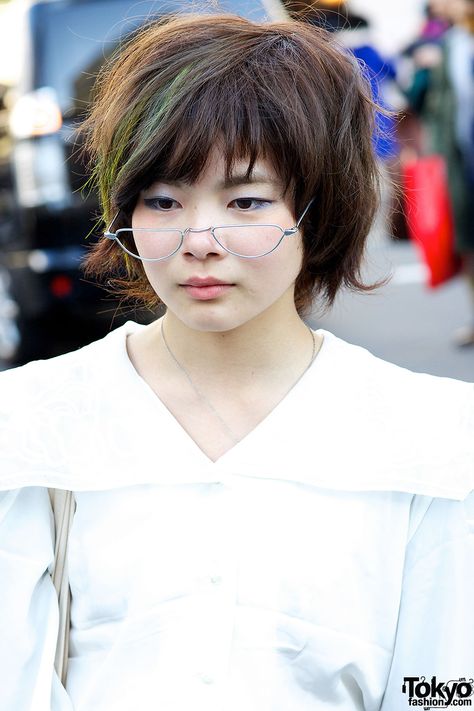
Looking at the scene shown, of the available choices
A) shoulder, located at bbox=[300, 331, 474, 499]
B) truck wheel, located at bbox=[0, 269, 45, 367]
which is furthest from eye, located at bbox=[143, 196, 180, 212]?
truck wheel, located at bbox=[0, 269, 45, 367]

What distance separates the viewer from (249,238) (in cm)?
201

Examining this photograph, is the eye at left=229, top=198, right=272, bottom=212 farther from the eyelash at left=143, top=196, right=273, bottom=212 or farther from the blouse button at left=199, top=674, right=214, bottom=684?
the blouse button at left=199, top=674, right=214, bottom=684

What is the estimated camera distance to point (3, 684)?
6.74 ft

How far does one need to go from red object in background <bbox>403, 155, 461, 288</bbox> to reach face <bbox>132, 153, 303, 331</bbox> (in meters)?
5.40

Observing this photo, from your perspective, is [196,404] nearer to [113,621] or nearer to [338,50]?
[113,621]

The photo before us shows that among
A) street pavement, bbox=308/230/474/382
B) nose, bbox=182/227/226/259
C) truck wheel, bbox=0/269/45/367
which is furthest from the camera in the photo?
street pavement, bbox=308/230/474/382

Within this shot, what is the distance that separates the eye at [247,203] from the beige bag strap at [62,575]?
53 centimetres

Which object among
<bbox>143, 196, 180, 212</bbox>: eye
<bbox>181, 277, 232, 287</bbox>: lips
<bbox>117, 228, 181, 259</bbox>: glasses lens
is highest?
<bbox>143, 196, 180, 212</bbox>: eye

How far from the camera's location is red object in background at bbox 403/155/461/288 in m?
7.34

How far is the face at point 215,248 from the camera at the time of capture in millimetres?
1996

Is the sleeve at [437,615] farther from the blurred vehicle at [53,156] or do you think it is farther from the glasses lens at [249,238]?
the blurred vehicle at [53,156]

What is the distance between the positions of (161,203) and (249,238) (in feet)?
0.51

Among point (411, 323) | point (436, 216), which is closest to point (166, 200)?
point (436, 216)

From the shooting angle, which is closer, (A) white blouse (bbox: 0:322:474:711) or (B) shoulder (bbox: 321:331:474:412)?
(A) white blouse (bbox: 0:322:474:711)
